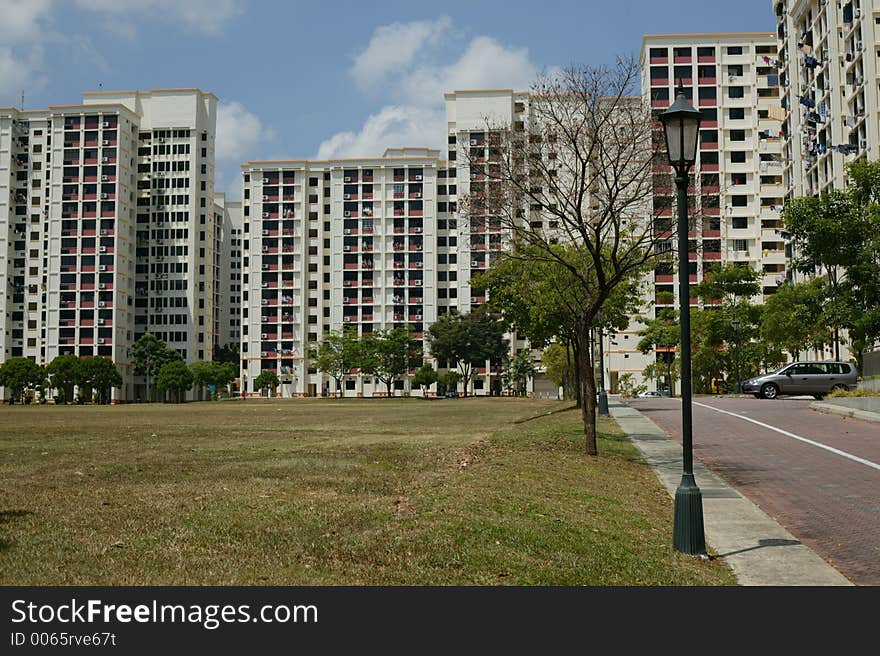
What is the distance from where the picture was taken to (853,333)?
38469 mm

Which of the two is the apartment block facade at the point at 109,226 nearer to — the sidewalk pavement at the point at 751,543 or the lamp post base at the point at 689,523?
the sidewalk pavement at the point at 751,543

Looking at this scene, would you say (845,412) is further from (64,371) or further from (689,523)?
(64,371)

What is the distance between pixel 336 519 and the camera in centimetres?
989

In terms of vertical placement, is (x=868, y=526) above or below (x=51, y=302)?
below

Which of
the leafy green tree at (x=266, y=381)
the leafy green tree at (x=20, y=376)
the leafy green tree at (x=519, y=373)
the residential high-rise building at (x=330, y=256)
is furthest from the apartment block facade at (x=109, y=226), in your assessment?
the leafy green tree at (x=519, y=373)

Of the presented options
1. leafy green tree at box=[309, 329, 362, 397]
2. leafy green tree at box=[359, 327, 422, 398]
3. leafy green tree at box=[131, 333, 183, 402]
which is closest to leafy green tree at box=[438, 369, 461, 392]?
leafy green tree at box=[359, 327, 422, 398]

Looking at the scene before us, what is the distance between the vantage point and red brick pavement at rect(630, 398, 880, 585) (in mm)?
9805

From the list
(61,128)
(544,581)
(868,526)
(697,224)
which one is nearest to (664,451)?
(697,224)

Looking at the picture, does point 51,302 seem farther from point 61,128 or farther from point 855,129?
point 855,129

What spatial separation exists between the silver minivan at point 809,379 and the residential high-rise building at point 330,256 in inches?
3328

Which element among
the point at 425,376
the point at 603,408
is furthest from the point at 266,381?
the point at 603,408

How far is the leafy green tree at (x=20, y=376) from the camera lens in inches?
4011

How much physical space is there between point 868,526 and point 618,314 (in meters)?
29.3

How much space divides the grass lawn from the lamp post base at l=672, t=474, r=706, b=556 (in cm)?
20
